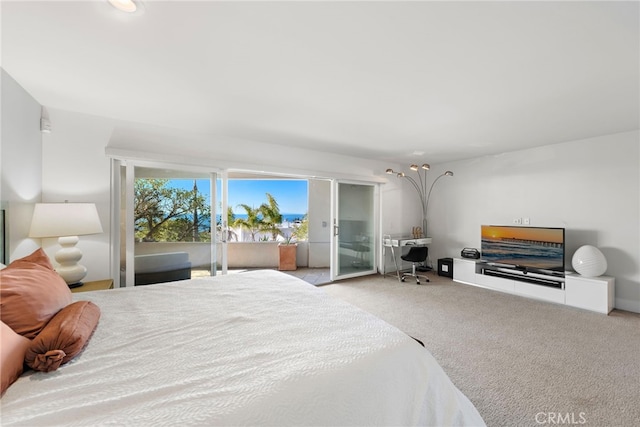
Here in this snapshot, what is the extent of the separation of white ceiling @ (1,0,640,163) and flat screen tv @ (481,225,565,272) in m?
1.61

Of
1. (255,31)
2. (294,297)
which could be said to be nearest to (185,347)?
(294,297)

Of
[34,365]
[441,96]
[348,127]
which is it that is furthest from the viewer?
[348,127]

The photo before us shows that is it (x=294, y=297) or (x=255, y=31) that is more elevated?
(x=255, y=31)

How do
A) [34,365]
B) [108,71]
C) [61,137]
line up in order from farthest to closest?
1. [61,137]
2. [108,71]
3. [34,365]

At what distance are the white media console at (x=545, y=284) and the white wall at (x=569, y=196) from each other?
470mm

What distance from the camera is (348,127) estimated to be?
324 cm

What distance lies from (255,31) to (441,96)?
1.69 meters

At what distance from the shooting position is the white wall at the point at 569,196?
3.40 m

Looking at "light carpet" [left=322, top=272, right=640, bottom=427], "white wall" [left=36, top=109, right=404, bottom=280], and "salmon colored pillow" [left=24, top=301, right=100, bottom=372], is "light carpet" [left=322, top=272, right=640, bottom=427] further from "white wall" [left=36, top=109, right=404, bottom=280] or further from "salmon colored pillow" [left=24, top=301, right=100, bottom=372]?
"white wall" [left=36, top=109, right=404, bottom=280]

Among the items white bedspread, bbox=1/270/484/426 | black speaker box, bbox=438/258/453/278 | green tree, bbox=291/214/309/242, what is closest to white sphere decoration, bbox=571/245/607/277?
black speaker box, bbox=438/258/453/278

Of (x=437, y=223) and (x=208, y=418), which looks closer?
(x=208, y=418)

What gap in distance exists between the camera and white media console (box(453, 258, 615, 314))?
10.8ft

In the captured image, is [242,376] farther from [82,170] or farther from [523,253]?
[523,253]

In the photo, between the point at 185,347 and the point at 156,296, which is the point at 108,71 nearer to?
the point at 156,296
